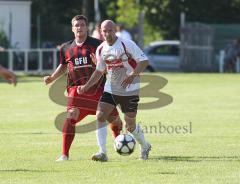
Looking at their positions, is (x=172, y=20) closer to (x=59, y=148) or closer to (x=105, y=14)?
(x=105, y=14)

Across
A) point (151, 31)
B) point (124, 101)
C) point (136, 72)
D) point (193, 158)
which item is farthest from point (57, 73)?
A: point (151, 31)

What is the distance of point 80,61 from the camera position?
43.2ft

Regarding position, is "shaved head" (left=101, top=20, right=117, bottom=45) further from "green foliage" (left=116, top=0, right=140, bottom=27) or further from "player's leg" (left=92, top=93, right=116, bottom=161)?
"green foliage" (left=116, top=0, right=140, bottom=27)

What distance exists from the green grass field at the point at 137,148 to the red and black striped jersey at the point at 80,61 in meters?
1.19

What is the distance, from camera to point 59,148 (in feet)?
47.3

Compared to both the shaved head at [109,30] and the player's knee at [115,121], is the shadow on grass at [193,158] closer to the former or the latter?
the player's knee at [115,121]

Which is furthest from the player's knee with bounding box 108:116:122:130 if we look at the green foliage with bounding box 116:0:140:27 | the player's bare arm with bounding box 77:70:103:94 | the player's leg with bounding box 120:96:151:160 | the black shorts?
the green foliage with bounding box 116:0:140:27

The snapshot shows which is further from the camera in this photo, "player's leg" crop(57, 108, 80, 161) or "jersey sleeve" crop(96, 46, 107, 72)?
"player's leg" crop(57, 108, 80, 161)

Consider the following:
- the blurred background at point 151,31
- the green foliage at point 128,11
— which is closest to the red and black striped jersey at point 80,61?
the blurred background at point 151,31

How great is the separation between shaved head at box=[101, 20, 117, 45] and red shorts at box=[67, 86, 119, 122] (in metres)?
1.04

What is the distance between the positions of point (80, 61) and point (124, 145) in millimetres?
1588

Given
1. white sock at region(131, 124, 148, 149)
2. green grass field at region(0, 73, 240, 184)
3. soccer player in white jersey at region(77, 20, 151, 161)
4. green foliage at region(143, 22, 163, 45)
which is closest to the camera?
green grass field at region(0, 73, 240, 184)

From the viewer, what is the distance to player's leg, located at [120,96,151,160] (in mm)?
12742

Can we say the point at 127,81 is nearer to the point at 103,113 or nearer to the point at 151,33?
the point at 103,113
